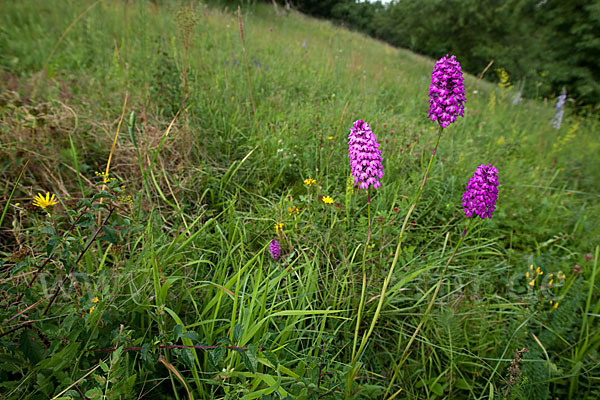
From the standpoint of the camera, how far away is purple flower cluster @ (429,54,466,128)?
1.02 metres

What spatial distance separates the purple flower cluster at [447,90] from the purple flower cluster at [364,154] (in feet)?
0.90

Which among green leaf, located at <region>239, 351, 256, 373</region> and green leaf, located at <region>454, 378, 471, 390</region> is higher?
green leaf, located at <region>239, 351, 256, 373</region>

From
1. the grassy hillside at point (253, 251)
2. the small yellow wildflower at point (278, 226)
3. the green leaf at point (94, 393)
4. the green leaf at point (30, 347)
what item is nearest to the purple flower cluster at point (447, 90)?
the grassy hillside at point (253, 251)

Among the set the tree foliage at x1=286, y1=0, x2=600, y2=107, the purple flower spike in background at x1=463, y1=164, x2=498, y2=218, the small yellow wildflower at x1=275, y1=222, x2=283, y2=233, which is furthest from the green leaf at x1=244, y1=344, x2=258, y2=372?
the tree foliage at x1=286, y1=0, x2=600, y2=107

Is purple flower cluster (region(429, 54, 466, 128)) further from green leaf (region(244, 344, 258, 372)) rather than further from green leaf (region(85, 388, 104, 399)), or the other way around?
green leaf (region(85, 388, 104, 399))

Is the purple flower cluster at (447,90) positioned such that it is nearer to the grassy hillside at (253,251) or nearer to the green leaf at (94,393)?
the grassy hillside at (253,251)

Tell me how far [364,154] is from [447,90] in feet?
1.31

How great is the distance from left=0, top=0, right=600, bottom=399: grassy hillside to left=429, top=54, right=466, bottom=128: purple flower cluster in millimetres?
416

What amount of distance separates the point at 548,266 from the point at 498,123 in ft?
9.96

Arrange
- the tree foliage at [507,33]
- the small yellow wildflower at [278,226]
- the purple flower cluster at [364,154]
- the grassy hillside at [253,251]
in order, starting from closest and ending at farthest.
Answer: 1. the grassy hillside at [253,251]
2. the purple flower cluster at [364,154]
3. the small yellow wildflower at [278,226]
4. the tree foliage at [507,33]

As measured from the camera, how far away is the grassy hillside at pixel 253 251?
2.95 ft

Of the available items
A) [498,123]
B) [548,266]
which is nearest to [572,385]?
[548,266]

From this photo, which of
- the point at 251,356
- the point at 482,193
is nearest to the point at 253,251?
the point at 251,356

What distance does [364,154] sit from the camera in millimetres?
1010
